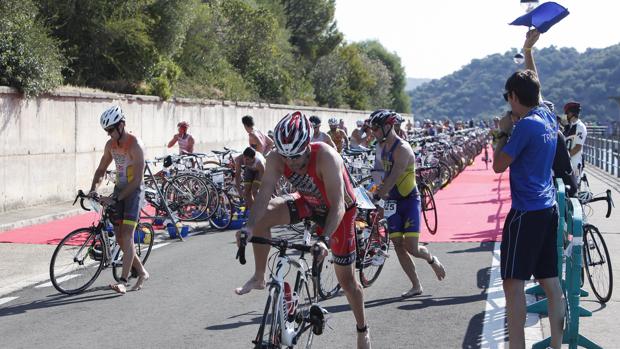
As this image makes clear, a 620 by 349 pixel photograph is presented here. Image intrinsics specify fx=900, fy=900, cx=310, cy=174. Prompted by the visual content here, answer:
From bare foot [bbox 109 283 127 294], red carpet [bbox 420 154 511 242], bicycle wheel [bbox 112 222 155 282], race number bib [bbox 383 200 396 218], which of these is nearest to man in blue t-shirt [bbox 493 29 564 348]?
race number bib [bbox 383 200 396 218]

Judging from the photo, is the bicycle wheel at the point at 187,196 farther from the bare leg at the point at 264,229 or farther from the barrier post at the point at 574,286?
the barrier post at the point at 574,286

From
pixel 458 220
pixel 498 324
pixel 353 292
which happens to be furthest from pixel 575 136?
pixel 353 292

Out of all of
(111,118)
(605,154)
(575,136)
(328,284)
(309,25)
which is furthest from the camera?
(309,25)

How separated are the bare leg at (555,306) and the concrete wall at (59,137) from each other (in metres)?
13.1

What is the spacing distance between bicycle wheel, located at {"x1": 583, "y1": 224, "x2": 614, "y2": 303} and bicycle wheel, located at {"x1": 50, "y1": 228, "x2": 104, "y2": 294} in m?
4.92

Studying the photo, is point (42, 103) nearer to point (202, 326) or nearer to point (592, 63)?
point (202, 326)

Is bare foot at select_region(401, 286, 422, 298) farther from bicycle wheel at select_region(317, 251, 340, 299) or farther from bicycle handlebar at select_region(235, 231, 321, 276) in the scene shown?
bicycle handlebar at select_region(235, 231, 321, 276)

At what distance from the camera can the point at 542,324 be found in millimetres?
7387

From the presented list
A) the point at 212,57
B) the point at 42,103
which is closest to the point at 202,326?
the point at 42,103

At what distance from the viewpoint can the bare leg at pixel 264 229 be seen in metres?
5.92

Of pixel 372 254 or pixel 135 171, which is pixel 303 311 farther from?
pixel 135 171

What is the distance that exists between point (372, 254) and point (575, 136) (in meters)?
3.67

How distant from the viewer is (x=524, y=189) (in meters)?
5.73

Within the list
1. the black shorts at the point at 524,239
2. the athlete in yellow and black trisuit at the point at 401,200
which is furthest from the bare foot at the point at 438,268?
the black shorts at the point at 524,239
